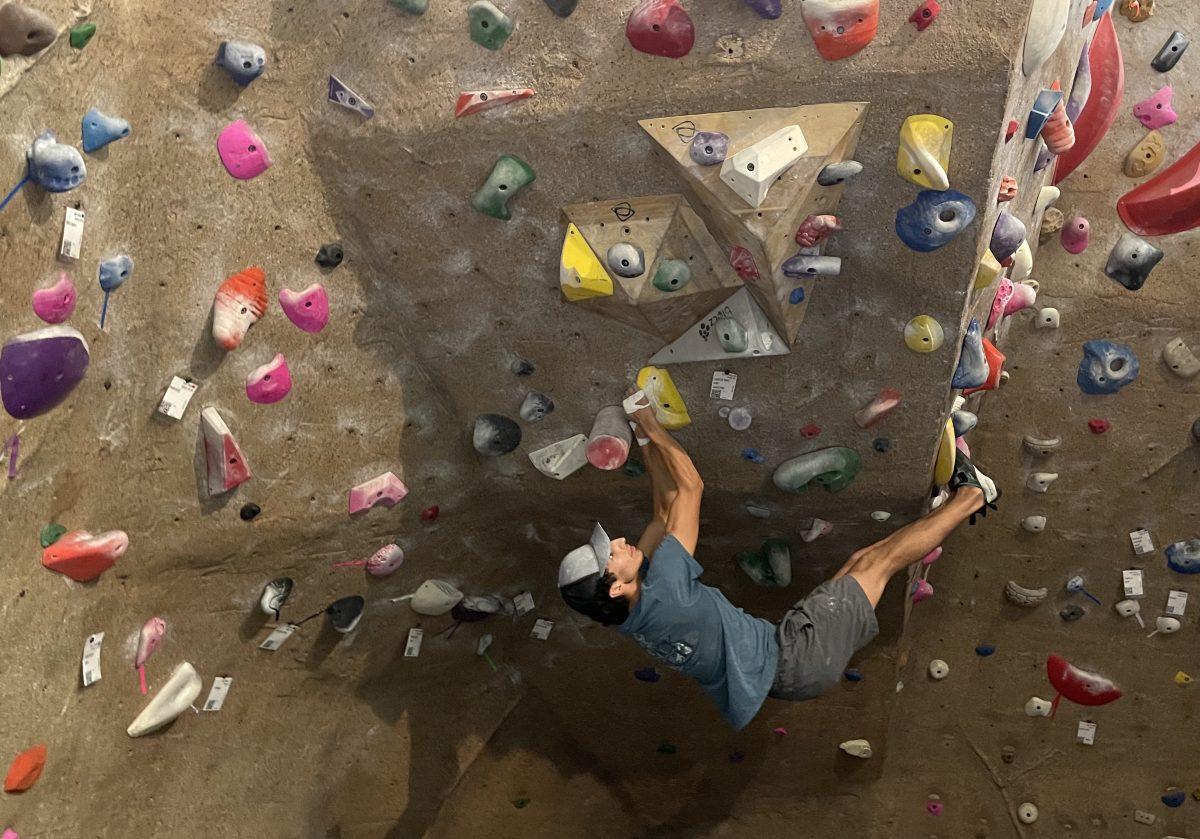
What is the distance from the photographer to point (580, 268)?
3.13 metres

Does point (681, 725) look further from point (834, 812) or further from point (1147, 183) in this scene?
point (1147, 183)

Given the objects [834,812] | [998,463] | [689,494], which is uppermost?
[689,494]

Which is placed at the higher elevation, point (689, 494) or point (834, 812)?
point (689, 494)

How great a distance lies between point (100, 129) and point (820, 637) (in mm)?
2499

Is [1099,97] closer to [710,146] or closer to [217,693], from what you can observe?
[710,146]

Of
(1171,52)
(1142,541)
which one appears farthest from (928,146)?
(1142,541)

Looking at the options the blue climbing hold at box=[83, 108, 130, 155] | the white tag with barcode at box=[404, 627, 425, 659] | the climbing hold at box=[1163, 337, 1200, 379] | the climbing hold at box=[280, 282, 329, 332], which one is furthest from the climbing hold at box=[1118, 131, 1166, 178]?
the blue climbing hold at box=[83, 108, 130, 155]

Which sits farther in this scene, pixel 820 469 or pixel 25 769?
pixel 820 469

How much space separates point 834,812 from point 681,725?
2.81 ft

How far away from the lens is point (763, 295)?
3145mm

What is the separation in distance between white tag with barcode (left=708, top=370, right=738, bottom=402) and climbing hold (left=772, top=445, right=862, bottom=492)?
34 centimetres

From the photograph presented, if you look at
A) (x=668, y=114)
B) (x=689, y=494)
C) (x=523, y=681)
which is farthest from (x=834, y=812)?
(x=668, y=114)

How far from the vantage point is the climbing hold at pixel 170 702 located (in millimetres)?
3338

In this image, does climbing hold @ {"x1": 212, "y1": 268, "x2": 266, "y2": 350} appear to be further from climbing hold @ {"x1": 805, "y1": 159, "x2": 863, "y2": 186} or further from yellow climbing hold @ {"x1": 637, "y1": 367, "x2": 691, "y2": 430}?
climbing hold @ {"x1": 805, "y1": 159, "x2": 863, "y2": 186}
